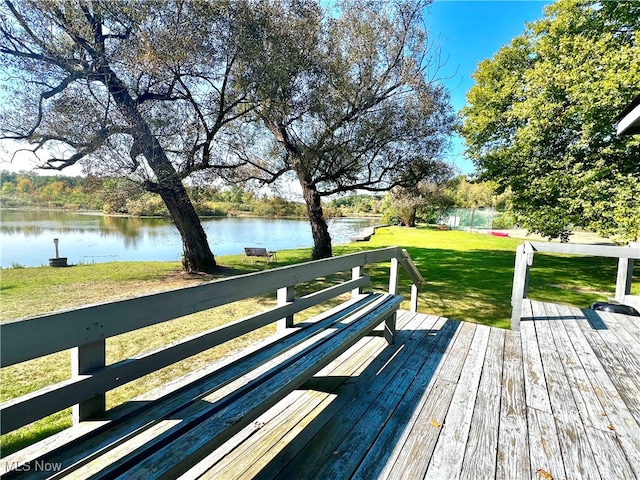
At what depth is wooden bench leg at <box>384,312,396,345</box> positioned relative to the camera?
10.9 ft

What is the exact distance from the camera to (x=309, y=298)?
102 inches

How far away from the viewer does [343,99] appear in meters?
7.71

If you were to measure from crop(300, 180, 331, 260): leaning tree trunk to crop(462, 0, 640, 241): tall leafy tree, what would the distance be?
22.6ft

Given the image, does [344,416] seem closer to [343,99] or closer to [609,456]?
[609,456]

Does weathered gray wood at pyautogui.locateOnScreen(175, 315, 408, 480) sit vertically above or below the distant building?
below

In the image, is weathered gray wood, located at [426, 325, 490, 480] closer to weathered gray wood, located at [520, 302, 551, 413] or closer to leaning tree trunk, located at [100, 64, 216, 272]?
weathered gray wood, located at [520, 302, 551, 413]

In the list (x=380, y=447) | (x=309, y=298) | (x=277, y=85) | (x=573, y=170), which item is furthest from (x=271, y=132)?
(x=573, y=170)

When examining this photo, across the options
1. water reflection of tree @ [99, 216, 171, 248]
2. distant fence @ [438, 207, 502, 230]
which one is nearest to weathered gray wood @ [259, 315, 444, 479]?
water reflection of tree @ [99, 216, 171, 248]

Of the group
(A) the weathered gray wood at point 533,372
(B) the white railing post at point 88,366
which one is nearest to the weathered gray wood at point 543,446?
(A) the weathered gray wood at point 533,372

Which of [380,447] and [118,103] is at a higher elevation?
[118,103]

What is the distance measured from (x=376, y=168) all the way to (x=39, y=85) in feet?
25.5

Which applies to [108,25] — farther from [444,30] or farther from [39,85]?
[444,30]

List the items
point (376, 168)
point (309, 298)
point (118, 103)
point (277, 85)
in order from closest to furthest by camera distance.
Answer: point (309, 298) < point (118, 103) < point (277, 85) < point (376, 168)

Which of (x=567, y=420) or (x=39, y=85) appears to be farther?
(x=39, y=85)
